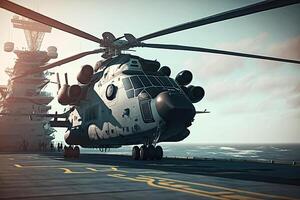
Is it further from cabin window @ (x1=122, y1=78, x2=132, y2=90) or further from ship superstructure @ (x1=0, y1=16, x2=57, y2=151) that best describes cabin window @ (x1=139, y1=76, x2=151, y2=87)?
ship superstructure @ (x1=0, y1=16, x2=57, y2=151)

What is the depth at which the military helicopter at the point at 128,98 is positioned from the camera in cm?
1839

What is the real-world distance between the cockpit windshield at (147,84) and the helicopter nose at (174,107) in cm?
143

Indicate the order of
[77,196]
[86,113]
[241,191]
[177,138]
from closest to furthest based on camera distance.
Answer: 1. [77,196]
2. [241,191]
3. [177,138]
4. [86,113]

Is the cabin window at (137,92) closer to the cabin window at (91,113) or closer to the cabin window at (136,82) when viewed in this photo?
the cabin window at (136,82)

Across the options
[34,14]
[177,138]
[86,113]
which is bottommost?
[177,138]

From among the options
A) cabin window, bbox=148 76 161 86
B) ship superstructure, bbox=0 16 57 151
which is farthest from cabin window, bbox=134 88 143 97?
ship superstructure, bbox=0 16 57 151

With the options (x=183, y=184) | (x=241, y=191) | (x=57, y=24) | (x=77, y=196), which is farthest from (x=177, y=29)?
(x=77, y=196)

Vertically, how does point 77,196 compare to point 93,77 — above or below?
below

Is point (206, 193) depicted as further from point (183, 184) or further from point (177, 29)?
point (177, 29)

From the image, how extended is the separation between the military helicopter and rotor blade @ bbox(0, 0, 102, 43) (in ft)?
0.15

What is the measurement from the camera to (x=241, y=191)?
9.12m

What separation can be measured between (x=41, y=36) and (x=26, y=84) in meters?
15.2

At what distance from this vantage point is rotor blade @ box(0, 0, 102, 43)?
10297 millimetres

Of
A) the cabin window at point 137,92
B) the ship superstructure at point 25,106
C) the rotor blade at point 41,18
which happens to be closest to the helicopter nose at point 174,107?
the cabin window at point 137,92
